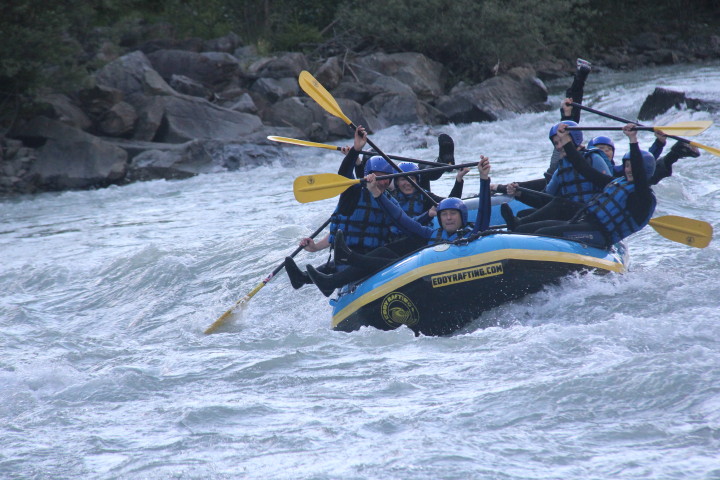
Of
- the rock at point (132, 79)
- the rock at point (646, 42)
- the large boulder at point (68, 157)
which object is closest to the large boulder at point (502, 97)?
the rock at point (132, 79)

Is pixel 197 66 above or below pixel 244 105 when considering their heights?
above

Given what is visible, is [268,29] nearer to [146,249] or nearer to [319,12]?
[319,12]

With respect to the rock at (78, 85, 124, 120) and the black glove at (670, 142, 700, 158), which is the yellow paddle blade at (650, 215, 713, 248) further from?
the rock at (78, 85, 124, 120)

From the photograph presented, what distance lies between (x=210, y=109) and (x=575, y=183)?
9.49 metres

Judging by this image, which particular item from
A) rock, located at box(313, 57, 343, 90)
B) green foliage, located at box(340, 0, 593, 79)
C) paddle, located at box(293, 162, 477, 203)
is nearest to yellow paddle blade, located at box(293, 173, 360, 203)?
paddle, located at box(293, 162, 477, 203)

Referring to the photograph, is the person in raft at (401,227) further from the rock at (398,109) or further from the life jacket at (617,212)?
the rock at (398,109)

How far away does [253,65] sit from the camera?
1655 centimetres

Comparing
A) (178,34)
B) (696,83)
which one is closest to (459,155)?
(696,83)

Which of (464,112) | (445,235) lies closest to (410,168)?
(445,235)

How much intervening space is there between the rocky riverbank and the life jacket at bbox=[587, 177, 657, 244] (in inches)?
334

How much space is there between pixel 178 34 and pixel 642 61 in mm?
12066

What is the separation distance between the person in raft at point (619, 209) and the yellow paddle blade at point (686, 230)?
2.04ft

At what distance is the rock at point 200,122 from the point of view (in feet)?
43.1

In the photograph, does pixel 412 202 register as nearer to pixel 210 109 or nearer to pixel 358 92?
pixel 210 109
